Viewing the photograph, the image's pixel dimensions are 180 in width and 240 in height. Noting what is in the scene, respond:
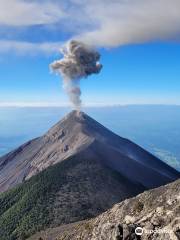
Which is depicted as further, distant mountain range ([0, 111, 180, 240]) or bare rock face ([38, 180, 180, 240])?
distant mountain range ([0, 111, 180, 240])

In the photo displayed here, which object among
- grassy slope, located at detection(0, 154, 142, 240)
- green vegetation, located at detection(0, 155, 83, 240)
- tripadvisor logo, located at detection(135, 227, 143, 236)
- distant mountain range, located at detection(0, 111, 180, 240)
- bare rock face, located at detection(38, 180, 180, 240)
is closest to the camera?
bare rock face, located at detection(38, 180, 180, 240)

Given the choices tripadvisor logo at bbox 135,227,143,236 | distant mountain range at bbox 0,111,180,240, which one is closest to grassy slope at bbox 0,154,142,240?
distant mountain range at bbox 0,111,180,240

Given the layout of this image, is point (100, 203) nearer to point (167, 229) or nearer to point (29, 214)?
point (29, 214)

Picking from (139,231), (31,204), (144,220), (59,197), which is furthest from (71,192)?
(139,231)

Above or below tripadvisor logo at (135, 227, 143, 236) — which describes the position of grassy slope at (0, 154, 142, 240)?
Answer: below

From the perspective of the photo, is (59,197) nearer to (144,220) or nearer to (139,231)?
(144,220)

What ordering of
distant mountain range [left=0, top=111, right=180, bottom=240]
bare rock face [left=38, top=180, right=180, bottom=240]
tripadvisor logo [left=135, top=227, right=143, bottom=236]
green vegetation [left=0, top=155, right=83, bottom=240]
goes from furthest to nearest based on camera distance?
green vegetation [left=0, top=155, right=83, bottom=240] < distant mountain range [left=0, top=111, right=180, bottom=240] < tripadvisor logo [left=135, top=227, right=143, bottom=236] < bare rock face [left=38, top=180, right=180, bottom=240]

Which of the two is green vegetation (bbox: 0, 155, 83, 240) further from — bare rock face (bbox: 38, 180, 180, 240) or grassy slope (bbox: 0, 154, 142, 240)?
bare rock face (bbox: 38, 180, 180, 240)

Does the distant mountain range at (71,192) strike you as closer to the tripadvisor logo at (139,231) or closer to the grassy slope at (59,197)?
the grassy slope at (59,197)
